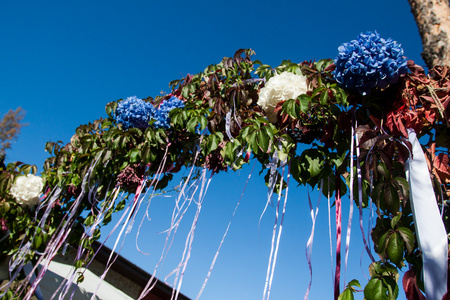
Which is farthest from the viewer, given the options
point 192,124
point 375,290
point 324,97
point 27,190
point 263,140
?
point 27,190

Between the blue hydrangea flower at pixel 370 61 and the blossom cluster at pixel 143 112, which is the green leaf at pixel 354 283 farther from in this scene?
the blossom cluster at pixel 143 112

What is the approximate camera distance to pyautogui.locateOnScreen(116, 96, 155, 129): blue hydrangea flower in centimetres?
222

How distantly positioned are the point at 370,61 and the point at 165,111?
1193 mm

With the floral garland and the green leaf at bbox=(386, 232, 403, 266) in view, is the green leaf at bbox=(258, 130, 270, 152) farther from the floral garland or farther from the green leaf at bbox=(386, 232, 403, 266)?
the green leaf at bbox=(386, 232, 403, 266)

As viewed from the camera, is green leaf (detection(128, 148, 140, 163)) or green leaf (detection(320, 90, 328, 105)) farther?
green leaf (detection(128, 148, 140, 163))

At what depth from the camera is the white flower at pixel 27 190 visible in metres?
2.69

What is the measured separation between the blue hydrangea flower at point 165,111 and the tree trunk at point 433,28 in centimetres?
157

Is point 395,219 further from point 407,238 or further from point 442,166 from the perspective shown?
point 442,166

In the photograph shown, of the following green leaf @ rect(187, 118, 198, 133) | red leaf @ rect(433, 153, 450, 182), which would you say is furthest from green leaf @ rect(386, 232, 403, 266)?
green leaf @ rect(187, 118, 198, 133)

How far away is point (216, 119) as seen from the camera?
2.02m

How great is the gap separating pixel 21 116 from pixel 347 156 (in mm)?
15178

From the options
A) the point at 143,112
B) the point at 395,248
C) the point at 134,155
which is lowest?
the point at 395,248

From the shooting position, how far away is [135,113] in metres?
2.22

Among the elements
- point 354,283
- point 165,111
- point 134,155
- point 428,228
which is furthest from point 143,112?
point 428,228
